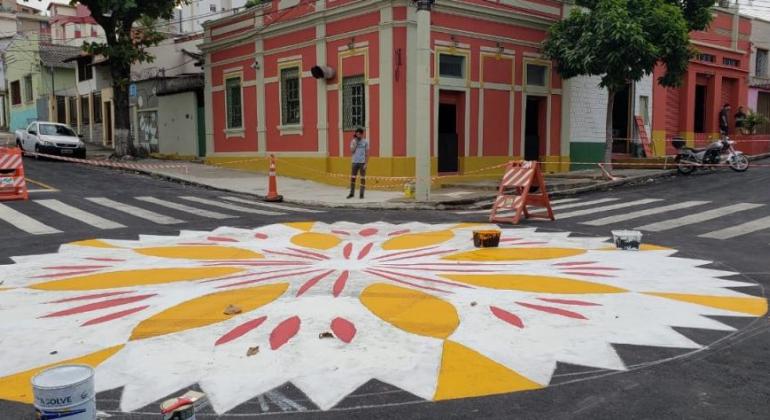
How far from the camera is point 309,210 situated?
49.6 feet

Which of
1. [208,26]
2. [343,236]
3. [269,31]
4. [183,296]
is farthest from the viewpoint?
[208,26]

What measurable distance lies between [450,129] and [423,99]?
5.90m

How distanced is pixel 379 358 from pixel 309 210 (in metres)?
10.6

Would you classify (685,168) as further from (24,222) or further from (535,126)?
(24,222)

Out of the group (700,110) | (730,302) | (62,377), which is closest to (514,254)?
(730,302)

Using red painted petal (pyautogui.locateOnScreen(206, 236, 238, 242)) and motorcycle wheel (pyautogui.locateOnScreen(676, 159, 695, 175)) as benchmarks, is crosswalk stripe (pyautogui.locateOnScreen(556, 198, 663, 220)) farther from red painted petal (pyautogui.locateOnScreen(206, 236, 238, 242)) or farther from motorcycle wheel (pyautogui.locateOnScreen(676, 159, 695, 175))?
motorcycle wheel (pyautogui.locateOnScreen(676, 159, 695, 175))

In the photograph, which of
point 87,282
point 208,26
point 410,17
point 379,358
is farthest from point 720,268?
point 208,26

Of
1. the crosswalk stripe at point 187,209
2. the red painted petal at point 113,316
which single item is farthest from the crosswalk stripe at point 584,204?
the red painted petal at point 113,316

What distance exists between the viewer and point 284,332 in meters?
5.34

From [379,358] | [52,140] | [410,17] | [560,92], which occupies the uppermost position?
[410,17]

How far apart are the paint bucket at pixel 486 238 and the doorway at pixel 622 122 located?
65.1 ft

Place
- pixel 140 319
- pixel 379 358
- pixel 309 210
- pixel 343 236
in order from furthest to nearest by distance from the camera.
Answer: pixel 309 210, pixel 343 236, pixel 140 319, pixel 379 358

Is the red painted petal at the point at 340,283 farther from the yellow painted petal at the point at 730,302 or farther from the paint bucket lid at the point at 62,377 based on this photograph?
the paint bucket lid at the point at 62,377

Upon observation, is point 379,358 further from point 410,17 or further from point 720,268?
point 410,17
